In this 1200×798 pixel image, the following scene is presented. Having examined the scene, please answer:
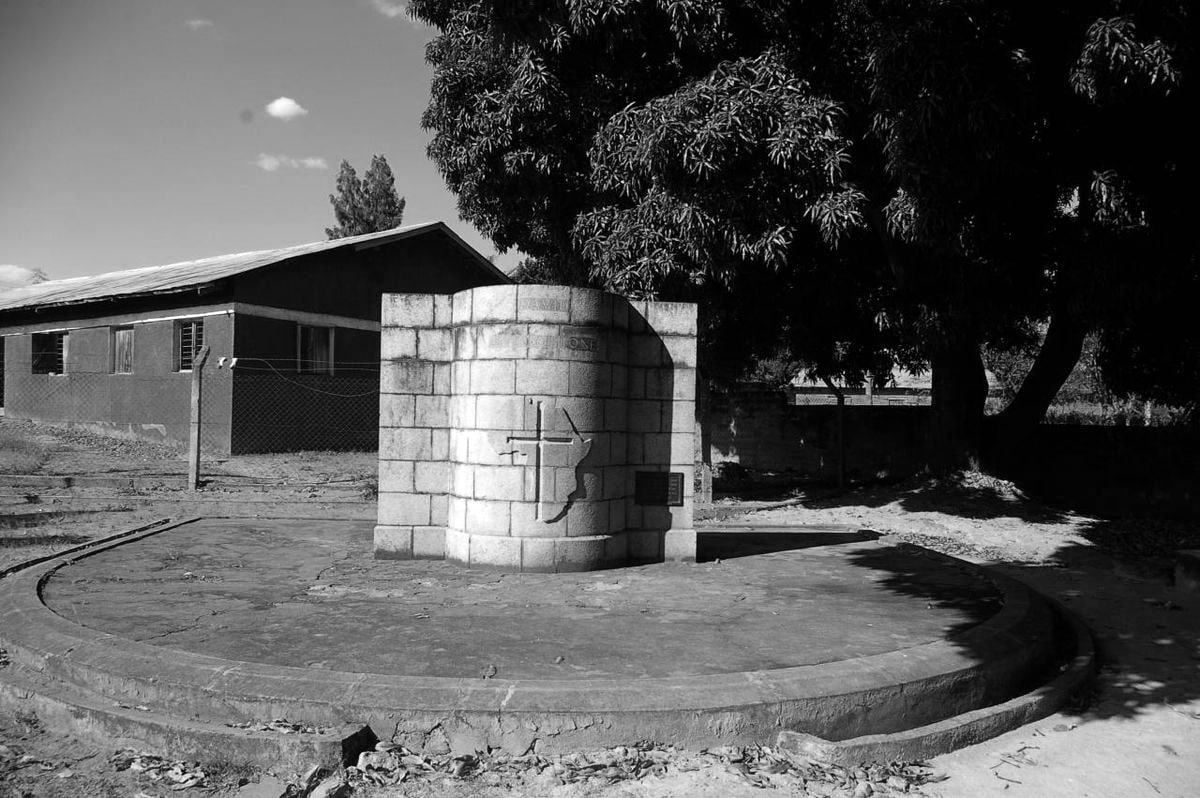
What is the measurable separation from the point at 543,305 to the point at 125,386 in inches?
639

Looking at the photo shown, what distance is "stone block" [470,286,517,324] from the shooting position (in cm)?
705

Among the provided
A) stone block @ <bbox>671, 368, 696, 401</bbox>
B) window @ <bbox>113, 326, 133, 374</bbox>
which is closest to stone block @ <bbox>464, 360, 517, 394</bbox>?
stone block @ <bbox>671, 368, 696, 401</bbox>

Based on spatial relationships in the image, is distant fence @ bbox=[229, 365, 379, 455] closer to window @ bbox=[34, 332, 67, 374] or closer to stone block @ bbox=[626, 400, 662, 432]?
window @ bbox=[34, 332, 67, 374]

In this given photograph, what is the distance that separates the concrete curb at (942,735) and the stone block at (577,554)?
3233 mm

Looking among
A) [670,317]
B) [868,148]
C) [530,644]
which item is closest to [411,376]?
[670,317]

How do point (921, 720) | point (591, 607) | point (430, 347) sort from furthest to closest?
1. point (430, 347)
2. point (591, 607)
3. point (921, 720)

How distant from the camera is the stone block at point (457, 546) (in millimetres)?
7250

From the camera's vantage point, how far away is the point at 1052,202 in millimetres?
10789

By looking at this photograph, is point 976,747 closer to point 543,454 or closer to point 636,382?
point 543,454

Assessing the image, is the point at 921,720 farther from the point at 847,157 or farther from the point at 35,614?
the point at 847,157

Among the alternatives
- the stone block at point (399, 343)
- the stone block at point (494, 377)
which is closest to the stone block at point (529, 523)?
the stone block at point (494, 377)

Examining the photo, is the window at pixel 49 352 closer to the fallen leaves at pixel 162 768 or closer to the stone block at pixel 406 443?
the stone block at pixel 406 443

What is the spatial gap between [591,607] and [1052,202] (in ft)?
27.6

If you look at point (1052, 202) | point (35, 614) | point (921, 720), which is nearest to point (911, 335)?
point (1052, 202)
